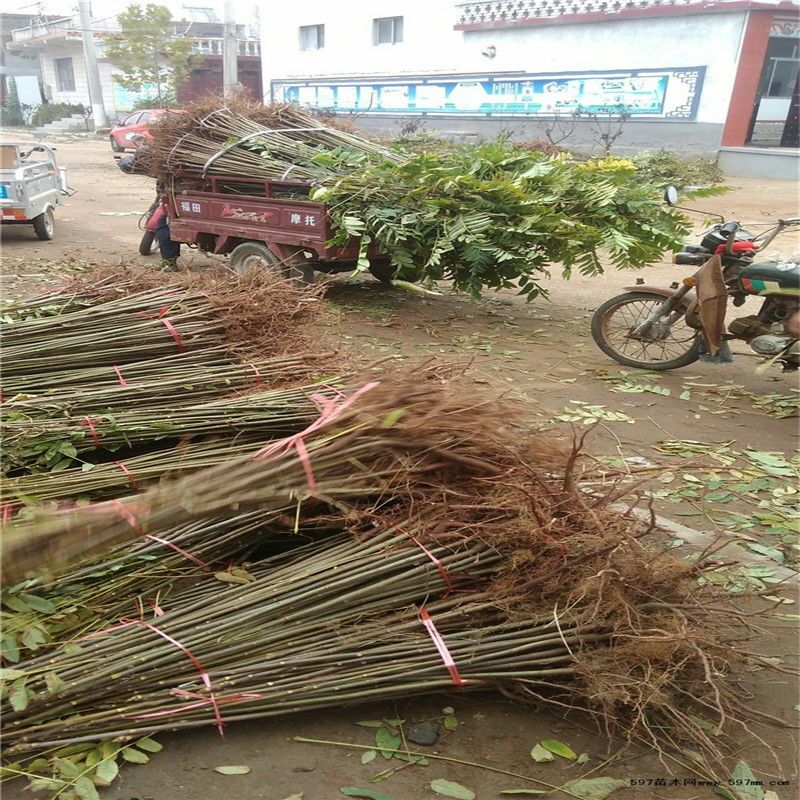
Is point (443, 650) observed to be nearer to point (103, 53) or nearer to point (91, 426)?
point (91, 426)

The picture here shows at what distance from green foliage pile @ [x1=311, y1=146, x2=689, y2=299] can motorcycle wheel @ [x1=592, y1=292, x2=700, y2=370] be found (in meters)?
0.40

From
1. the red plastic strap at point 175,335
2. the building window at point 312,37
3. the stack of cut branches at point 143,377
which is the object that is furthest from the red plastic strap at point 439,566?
the building window at point 312,37

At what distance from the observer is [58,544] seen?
4.87 ft

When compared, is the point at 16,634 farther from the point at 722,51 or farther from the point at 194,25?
the point at 194,25

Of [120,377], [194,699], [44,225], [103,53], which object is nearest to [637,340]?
[120,377]

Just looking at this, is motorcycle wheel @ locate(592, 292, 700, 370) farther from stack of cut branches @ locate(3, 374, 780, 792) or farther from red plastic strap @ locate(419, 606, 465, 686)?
red plastic strap @ locate(419, 606, 465, 686)

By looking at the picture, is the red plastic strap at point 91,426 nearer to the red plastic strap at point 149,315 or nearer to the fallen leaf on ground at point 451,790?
the red plastic strap at point 149,315

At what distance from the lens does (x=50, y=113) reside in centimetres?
3522

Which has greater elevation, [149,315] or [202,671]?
[149,315]

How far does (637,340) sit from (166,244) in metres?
5.46

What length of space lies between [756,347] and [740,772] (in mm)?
3323

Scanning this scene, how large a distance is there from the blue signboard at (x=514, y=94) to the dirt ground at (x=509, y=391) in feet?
18.3

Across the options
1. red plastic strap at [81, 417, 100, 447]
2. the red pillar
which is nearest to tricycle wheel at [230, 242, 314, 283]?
red plastic strap at [81, 417, 100, 447]

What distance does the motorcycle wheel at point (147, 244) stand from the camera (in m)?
8.82
